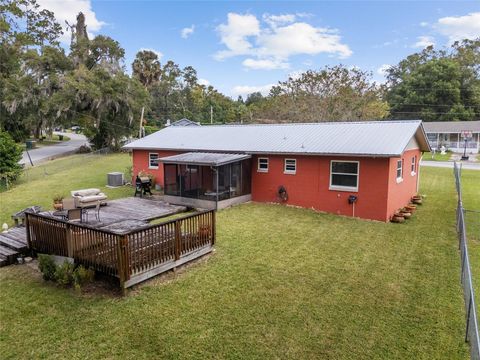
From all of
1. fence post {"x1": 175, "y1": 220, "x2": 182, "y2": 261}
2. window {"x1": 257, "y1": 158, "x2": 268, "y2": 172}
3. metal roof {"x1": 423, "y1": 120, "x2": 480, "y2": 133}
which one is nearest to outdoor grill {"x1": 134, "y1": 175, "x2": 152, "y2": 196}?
window {"x1": 257, "y1": 158, "x2": 268, "y2": 172}

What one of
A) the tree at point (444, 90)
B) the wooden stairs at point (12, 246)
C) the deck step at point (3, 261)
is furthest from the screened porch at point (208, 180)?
the tree at point (444, 90)

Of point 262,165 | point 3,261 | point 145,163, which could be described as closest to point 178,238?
point 3,261

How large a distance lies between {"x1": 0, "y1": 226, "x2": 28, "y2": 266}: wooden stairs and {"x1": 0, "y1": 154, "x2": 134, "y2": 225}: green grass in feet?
8.58

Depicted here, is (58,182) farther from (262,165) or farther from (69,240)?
(69,240)

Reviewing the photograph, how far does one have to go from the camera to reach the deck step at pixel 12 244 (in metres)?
8.11

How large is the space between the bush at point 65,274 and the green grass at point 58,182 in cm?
635

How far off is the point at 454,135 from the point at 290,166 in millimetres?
37530

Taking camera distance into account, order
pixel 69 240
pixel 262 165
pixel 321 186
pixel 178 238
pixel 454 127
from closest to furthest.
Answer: pixel 69 240 → pixel 178 238 → pixel 321 186 → pixel 262 165 → pixel 454 127

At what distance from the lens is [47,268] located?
670cm

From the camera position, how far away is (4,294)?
6.35 m

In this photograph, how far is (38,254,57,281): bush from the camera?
263 inches

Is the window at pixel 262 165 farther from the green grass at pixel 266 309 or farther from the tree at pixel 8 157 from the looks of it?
the tree at pixel 8 157

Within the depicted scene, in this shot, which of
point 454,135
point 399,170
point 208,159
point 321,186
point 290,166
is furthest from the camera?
point 454,135

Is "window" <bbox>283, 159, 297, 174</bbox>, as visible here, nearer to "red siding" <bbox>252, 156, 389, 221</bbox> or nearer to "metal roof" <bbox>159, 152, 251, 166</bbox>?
"red siding" <bbox>252, 156, 389, 221</bbox>
